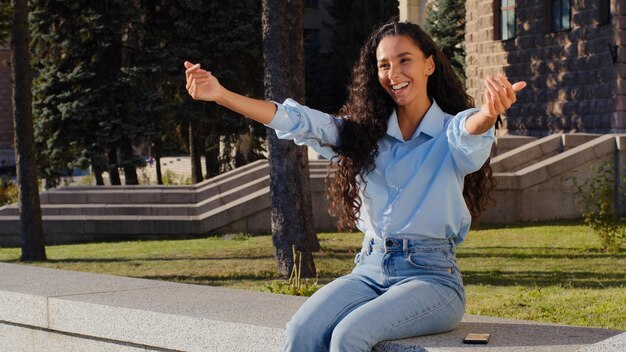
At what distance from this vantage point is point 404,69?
5.11m

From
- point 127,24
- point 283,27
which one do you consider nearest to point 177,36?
point 127,24

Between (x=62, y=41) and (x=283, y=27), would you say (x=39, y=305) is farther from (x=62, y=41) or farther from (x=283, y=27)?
(x=62, y=41)

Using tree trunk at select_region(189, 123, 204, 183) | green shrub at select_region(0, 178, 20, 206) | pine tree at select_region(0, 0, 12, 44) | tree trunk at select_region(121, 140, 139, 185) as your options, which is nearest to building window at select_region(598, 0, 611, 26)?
tree trunk at select_region(189, 123, 204, 183)

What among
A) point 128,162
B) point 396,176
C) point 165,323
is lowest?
point 128,162

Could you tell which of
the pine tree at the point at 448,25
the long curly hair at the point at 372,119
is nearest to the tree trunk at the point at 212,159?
the pine tree at the point at 448,25

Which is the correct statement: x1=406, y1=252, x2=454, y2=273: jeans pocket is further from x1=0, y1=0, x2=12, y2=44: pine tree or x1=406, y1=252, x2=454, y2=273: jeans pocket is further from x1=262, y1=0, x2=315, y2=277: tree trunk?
x1=0, y1=0, x2=12, y2=44: pine tree

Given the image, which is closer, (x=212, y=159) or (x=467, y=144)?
(x=467, y=144)

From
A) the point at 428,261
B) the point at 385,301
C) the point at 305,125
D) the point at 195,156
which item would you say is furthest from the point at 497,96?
the point at 195,156

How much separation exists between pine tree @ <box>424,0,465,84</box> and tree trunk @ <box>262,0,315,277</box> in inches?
991

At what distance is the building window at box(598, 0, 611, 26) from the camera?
71.1 ft

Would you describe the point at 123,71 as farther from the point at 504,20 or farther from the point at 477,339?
the point at 477,339

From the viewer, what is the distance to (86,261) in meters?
15.5

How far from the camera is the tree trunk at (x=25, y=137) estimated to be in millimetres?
15211

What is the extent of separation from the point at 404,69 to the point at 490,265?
7.76 meters
